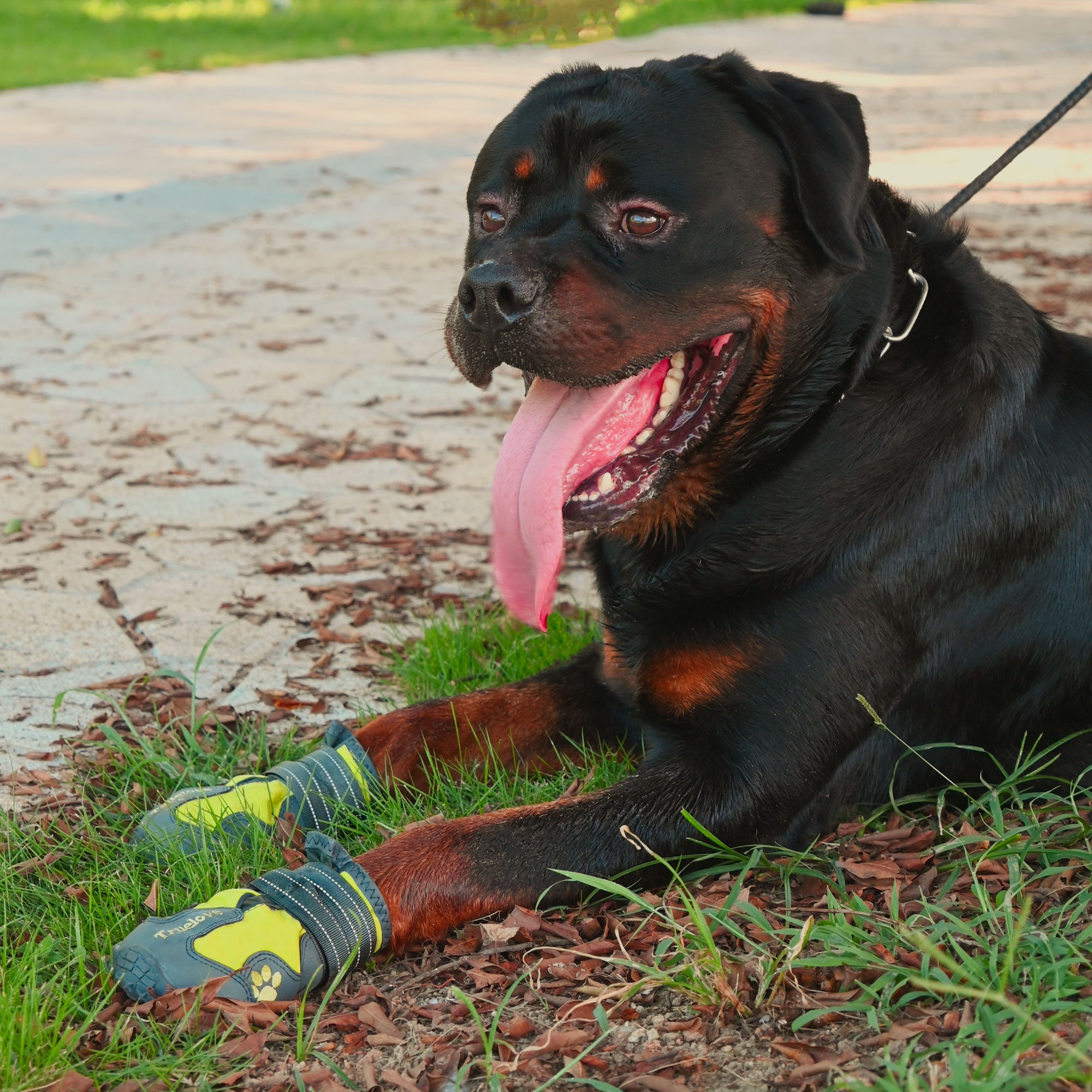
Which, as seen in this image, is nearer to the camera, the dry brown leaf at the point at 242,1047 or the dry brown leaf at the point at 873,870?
the dry brown leaf at the point at 242,1047

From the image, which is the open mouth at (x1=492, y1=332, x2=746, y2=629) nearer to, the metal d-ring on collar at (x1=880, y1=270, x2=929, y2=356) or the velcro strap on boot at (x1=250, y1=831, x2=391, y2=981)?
the metal d-ring on collar at (x1=880, y1=270, x2=929, y2=356)

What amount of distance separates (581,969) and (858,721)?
792 mm

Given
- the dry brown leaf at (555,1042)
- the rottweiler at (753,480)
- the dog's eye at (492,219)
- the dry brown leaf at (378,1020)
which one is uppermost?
the dog's eye at (492,219)

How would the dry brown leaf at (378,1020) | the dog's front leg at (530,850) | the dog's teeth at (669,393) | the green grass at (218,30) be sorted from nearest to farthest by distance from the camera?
the dry brown leaf at (378,1020) < the dog's front leg at (530,850) < the dog's teeth at (669,393) < the green grass at (218,30)

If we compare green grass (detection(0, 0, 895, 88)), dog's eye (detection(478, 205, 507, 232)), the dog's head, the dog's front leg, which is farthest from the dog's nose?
green grass (detection(0, 0, 895, 88))

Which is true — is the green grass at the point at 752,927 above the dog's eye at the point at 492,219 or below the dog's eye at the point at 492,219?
below

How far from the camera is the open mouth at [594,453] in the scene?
9.52 ft

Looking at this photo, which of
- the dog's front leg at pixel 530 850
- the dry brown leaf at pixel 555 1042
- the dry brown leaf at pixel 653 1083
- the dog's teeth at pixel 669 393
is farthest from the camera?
the dog's teeth at pixel 669 393

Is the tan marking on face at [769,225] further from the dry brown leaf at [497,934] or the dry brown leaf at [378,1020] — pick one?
the dry brown leaf at [378,1020]

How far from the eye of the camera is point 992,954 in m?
2.27

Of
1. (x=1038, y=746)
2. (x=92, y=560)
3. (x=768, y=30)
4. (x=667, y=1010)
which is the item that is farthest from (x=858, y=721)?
(x=768, y=30)

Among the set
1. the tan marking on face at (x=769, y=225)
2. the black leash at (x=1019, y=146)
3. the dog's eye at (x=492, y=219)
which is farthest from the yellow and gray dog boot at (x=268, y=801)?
the black leash at (x=1019, y=146)

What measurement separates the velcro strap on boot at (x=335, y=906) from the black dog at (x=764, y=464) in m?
0.11

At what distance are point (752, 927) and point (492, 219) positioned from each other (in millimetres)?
1726
